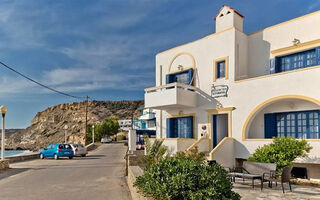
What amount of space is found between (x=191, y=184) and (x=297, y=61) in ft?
40.5

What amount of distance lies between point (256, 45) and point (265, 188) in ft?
32.1

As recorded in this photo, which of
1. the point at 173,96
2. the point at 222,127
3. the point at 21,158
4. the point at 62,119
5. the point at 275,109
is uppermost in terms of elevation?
the point at 173,96

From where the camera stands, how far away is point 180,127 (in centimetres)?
1908

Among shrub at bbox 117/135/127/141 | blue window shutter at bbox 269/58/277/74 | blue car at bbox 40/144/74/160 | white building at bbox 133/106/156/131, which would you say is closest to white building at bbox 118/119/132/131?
shrub at bbox 117/135/127/141

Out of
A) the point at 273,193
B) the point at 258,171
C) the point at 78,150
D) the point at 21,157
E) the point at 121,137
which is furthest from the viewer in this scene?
the point at 121,137

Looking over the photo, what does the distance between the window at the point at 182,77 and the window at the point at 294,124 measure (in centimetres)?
580

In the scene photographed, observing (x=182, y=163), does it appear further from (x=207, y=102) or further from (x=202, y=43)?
(x=202, y=43)

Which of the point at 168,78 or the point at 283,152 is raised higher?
the point at 168,78

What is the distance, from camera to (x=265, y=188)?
30.1ft

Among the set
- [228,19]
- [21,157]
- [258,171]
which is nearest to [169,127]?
[228,19]

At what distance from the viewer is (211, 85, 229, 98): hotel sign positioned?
1600 cm

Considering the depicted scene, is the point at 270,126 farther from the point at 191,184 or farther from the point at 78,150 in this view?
the point at 78,150

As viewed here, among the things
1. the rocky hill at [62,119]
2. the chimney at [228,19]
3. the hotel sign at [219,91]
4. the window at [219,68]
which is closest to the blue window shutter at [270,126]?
the hotel sign at [219,91]

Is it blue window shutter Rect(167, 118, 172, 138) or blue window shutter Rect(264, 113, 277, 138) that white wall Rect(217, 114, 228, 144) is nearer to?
blue window shutter Rect(264, 113, 277, 138)
